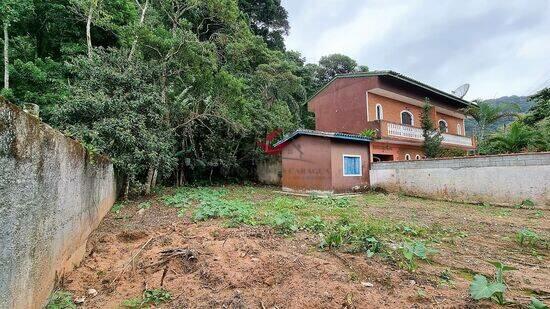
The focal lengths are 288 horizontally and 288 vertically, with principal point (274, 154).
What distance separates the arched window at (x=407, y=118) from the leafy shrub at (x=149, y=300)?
16809 millimetres

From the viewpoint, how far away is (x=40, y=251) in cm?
261

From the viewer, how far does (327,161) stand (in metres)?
12.4

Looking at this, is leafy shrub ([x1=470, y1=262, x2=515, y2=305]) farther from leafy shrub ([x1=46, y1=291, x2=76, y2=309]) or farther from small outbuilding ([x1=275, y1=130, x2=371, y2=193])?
small outbuilding ([x1=275, y1=130, x2=371, y2=193])

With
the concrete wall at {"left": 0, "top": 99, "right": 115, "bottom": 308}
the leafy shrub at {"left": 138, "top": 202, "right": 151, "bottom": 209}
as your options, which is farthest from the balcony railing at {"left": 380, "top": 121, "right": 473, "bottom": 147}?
the concrete wall at {"left": 0, "top": 99, "right": 115, "bottom": 308}

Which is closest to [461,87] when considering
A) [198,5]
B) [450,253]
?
[198,5]

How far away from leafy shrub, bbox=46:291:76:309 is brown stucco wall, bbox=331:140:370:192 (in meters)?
10.4

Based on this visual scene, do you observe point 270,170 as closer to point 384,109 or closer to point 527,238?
point 384,109

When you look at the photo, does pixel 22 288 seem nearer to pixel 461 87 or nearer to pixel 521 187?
pixel 521 187

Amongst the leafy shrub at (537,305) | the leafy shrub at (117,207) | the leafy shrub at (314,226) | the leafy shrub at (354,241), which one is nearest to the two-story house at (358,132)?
the leafy shrub at (314,226)

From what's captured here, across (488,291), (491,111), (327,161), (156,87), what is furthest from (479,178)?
(491,111)

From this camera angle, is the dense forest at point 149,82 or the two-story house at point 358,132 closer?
the dense forest at point 149,82

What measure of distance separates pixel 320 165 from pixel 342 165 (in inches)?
37.5

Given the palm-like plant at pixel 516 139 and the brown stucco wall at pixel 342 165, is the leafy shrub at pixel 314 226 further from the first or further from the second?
the palm-like plant at pixel 516 139

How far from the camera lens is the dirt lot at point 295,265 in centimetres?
284
